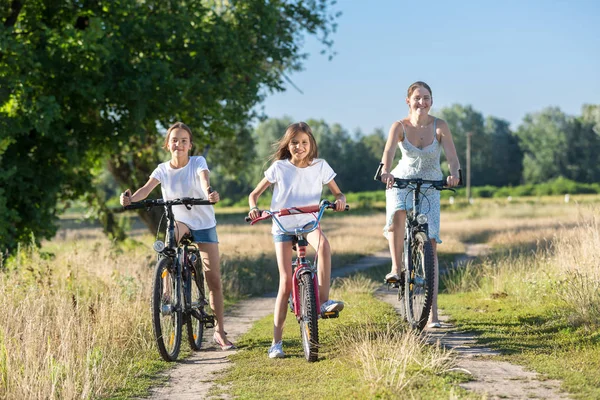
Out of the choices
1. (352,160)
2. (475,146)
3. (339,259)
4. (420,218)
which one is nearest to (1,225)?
(339,259)

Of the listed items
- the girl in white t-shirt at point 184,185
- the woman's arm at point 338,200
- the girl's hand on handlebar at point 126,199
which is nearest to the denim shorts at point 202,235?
the girl in white t-shirt at point 184,185

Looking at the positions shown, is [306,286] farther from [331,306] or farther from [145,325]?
[145,325]

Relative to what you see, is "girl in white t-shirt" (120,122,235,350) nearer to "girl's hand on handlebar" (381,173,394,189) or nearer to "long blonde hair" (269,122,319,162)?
"long blonde hair" (269,122,319,162)

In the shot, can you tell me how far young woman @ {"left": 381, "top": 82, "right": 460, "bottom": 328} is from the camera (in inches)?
311

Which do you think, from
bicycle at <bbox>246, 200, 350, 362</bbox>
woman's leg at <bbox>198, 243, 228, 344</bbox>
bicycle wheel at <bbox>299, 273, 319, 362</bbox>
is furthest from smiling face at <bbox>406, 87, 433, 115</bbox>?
woman's leg at <bbox>198, 243, 228, 344</bbox>

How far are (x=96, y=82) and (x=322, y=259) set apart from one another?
36.3ft

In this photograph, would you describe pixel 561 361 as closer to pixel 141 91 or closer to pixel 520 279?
pixel 520 279

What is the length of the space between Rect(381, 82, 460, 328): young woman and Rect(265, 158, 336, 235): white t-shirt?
3.21 ft

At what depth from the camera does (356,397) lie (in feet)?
17.8

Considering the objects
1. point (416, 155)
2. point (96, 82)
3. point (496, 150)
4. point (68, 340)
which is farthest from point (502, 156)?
point (68, 340)

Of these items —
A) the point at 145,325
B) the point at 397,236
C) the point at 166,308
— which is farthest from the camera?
the point at 145,325

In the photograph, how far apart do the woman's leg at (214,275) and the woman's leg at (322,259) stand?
Answer: 1201mm

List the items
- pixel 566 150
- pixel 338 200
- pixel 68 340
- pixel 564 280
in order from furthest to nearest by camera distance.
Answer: pixel 566 150, pixel 564 280, pixel 68 340, pixel 338 200

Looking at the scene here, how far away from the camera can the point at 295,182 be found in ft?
22.8
